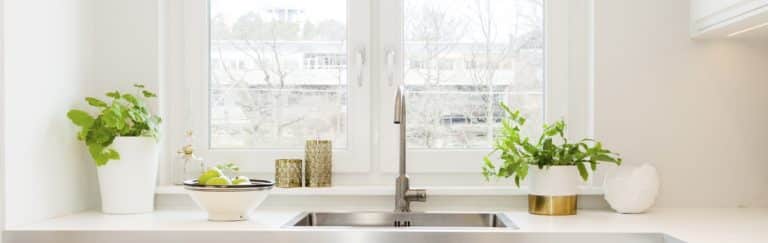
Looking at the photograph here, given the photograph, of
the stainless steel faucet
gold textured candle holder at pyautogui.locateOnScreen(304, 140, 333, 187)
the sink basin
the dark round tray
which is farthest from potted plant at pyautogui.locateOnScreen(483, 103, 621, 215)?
the dark round tray

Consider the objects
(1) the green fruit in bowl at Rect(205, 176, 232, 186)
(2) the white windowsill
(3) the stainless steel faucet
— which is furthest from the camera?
(2) the white windowsill

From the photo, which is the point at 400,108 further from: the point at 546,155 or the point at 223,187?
the point at 223,187

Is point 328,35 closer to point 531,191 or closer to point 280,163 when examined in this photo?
point 280,163

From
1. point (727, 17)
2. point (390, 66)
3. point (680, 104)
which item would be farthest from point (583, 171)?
point (390, 66)

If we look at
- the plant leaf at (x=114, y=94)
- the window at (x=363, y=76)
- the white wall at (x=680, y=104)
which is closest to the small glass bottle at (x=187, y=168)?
the window at (x=363, y=76)

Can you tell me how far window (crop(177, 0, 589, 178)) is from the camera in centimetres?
266

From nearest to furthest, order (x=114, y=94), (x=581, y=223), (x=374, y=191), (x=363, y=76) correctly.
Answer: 1. (x=581, y=223)
2. (x=114, y=94)
3. (x=374, y=191)
4. (x=363, y=76)

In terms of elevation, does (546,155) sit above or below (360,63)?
below

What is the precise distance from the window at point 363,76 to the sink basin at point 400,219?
25 cm

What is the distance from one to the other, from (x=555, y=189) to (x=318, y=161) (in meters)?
0.71

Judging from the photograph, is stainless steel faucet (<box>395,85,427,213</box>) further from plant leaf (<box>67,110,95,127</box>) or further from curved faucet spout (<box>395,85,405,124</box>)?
plant leaf (<box>67,110,95,127</box>)

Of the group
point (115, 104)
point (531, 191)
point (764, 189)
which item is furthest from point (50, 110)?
point (764, 189)

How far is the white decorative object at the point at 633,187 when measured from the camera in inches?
92.3

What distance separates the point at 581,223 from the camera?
7.08ft
